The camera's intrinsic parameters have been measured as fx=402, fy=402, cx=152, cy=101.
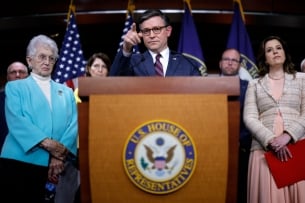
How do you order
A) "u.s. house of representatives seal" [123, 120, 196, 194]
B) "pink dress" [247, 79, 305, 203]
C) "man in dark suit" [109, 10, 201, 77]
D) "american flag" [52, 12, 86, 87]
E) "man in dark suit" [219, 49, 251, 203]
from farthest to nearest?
"american flag" [52, 12, 86, 87] → "man in dark suit" [219, 49, 251, 203] → "pink dress" [247, 79, 305, 203] → "man in dark suit" [109, 10, 201, 77] → "u.s. house of representatives seal" [123, 120, 196, 194]

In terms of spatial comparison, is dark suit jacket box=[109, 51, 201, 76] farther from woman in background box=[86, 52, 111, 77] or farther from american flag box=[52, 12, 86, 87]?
american flag box=[52, 12, 86, 87]

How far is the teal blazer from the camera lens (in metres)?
1.90

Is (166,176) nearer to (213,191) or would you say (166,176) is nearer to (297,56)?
(213,191)

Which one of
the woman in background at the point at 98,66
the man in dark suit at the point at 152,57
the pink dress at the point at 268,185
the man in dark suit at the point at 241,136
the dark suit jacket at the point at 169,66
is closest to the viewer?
the man in dark suit at the point at 152,57

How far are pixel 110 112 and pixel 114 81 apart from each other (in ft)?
0.36

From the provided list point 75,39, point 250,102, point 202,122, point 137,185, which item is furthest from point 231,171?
point 75,39

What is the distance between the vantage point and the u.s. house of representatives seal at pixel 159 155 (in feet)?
4.16

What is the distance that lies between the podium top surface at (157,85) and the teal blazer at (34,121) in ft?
2.25

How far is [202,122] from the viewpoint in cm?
129

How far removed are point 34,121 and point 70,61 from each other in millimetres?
2570

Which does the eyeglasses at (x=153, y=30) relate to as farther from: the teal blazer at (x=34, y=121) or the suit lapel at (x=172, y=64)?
the teal blazer at (x=34, y=121)

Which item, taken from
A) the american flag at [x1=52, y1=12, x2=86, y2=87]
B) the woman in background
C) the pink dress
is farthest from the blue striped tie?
the american flag at [x1=52, y1=12, x2=86, y2=87]

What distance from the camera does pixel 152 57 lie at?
1943mm

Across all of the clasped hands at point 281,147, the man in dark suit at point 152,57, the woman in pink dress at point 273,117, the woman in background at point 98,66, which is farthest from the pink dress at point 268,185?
the woman in background at point 98,66
